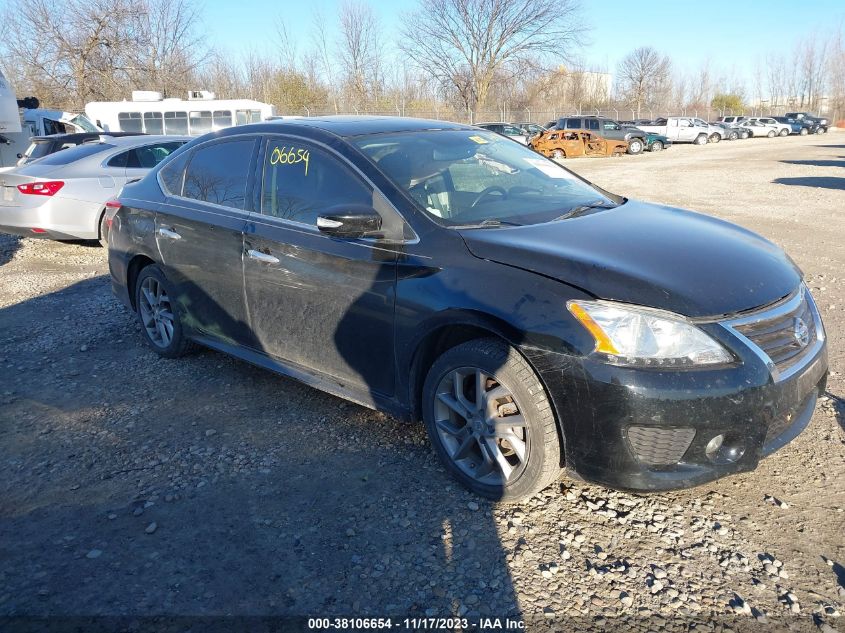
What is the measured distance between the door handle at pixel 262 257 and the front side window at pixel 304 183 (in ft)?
0.76

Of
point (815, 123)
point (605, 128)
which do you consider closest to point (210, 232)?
point (605, 128)

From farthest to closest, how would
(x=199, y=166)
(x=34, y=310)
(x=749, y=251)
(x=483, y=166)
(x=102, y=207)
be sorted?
(x=102, y=207), (x=34, y=310), (x=199, y=166), (x=483, y=166), (x=749, y=251)

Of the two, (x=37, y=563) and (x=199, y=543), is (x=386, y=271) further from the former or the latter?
(x=37, y=563)

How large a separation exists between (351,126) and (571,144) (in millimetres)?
27888

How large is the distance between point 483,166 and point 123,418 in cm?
262

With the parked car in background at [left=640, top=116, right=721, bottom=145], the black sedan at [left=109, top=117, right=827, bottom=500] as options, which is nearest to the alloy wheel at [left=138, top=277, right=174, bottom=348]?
the black sedan at [left=109, top=117, right=827, bottom=500]

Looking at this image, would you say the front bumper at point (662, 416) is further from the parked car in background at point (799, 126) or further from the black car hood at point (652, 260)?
the parked car in background at point (799, 126)

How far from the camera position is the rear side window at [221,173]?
4164 mm

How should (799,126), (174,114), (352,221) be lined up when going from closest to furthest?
1. (352,221)
2. (174,114)
3. (799,126)

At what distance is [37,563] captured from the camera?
110 inches

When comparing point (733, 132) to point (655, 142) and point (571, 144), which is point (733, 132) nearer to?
point (655, 142)

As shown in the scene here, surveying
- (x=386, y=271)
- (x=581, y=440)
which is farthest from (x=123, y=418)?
(x=581, y=440)

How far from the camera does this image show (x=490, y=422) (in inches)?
119

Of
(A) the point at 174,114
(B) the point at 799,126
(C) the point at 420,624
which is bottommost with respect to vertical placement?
(C) the point at 420,624
